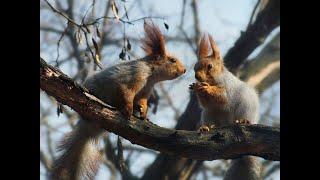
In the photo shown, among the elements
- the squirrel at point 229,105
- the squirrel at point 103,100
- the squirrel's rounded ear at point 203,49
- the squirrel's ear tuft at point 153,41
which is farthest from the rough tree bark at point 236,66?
the squirrel at point 103,100

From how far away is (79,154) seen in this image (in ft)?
10.6

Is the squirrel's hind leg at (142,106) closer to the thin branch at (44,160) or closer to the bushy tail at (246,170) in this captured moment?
the bushy tail at (246,170)

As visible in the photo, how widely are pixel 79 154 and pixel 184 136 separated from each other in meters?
0.69

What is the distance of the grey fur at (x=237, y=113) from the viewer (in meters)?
3.46

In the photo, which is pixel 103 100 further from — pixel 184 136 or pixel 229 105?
pixel 229 105

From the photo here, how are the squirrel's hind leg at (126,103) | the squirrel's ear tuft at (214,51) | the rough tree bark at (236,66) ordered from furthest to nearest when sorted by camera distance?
the rough tree bark at (236,66) < the squirrel's ear tuft at (214,51) < the squirrel's hind leg at (126,103)

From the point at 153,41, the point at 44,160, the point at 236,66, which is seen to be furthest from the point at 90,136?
the point at 44,160

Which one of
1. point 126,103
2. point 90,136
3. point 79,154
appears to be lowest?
point 79,154

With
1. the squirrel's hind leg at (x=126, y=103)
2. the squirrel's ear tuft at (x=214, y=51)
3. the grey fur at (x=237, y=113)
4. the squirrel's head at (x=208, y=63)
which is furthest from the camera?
the squirrel's ear tuft at (x=214, y=51)
